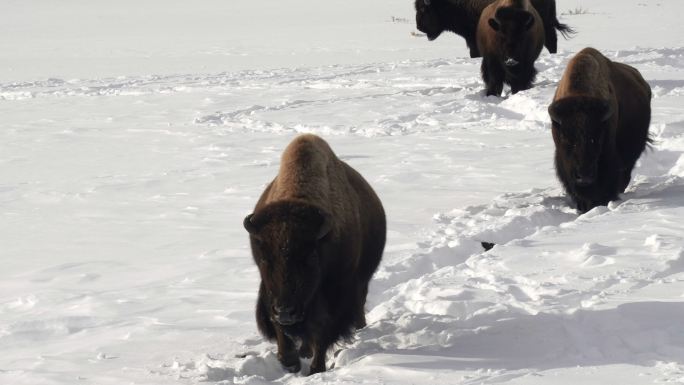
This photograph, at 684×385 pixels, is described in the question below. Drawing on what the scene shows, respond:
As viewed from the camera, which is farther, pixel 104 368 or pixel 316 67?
pixel 316 67

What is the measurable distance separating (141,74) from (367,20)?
1300 centimetres

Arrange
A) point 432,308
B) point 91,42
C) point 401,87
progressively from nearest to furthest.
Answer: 1. point 432,308
2. point 401,87
3. point 91,42

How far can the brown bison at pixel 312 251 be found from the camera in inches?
181

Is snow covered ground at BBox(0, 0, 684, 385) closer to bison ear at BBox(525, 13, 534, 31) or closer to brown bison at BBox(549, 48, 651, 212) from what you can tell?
brown bison at BBox(549, 48, 651, 212)

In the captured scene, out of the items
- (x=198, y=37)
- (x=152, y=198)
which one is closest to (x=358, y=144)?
(x=152, y=198)

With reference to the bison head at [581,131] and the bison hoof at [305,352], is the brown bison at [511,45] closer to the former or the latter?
the bison head at [581,131]

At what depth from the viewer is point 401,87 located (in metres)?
16.9

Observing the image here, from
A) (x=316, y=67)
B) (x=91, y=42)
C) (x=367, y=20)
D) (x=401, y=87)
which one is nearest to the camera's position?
(x=401, y=87)

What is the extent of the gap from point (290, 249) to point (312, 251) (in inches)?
4.4

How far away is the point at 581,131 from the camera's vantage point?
7672mm

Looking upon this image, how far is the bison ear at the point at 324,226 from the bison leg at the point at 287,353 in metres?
0.55

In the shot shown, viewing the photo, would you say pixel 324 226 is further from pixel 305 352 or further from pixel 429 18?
pixel 429 18

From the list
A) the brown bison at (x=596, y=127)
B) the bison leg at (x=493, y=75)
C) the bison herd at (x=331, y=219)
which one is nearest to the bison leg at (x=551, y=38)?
the bison leg at (x=493, y=75)

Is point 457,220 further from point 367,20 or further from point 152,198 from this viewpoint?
point 367,20
